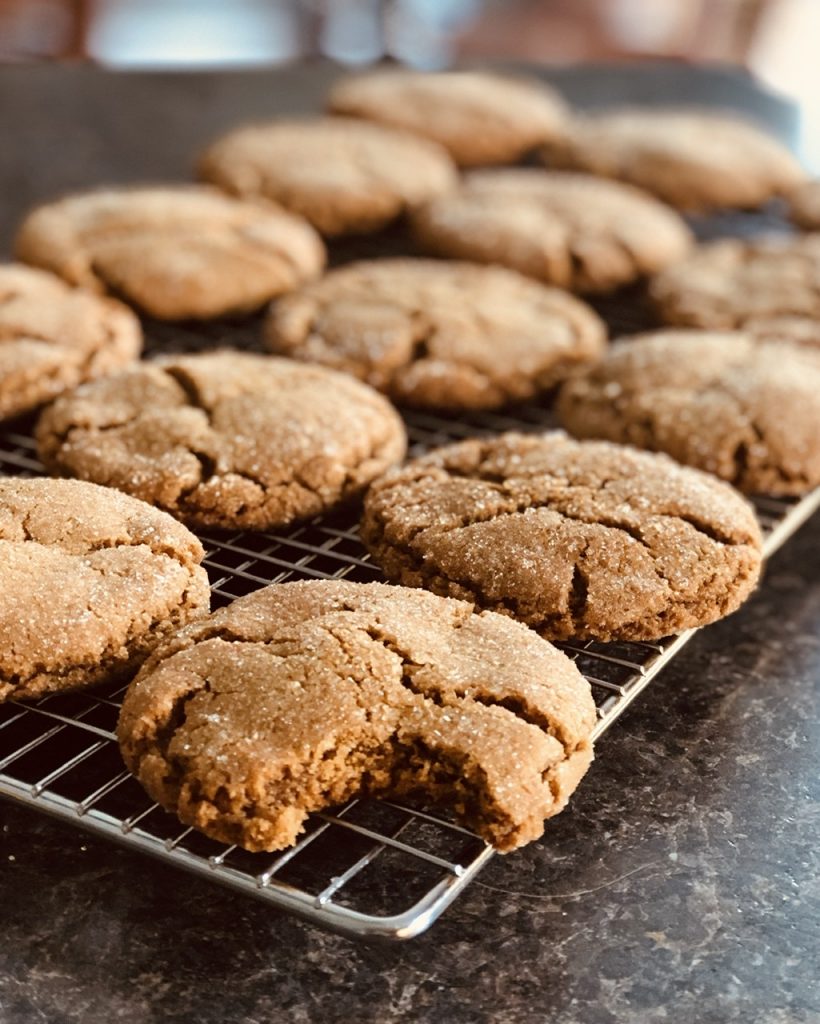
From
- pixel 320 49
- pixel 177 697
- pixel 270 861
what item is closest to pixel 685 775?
pixel 270 861

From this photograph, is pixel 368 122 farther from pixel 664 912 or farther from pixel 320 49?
pixel 320 49

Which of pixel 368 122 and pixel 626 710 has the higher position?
pixel 368 122

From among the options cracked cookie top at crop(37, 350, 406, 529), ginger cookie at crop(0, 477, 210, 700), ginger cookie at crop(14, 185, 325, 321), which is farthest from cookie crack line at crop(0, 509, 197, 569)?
ginger cookie at crop(14, 185, 325, 321)

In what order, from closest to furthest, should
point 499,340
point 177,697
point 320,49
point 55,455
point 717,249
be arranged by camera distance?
point 177,697 < point 55,455 < point 499,340 < point 717,249 < point 320,49

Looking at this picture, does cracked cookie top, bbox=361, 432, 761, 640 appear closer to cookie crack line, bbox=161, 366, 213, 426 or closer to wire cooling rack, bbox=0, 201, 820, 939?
wire cooling rack, bbox=0, 201, 820, 939

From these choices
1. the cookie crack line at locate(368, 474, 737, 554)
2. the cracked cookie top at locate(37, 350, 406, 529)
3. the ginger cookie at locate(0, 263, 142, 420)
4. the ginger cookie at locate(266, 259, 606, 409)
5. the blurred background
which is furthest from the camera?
the blurred background
